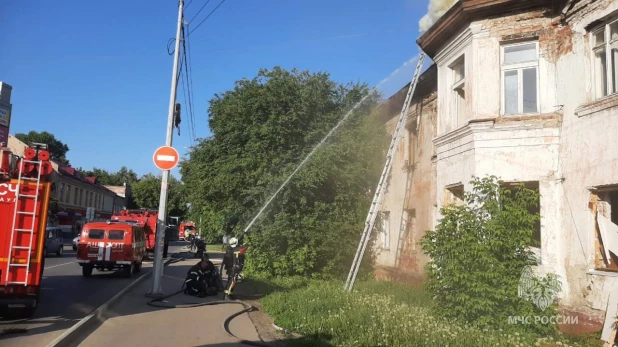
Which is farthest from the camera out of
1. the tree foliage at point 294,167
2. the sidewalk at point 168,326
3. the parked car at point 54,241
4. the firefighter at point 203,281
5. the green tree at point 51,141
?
the green tree at point 51,141

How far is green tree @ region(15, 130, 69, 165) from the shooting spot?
3287 inches

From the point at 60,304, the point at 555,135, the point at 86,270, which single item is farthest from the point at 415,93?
the point at 86,270

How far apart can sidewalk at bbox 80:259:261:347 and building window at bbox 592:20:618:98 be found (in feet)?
25.7

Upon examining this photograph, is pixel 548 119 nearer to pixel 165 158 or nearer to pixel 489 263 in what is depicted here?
pixel 489 263

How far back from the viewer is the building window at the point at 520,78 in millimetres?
10688

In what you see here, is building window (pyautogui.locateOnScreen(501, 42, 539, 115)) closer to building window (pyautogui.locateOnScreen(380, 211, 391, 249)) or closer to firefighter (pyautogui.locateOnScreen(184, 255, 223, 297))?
building window (pyautogui.locateOnScreen(380, 211, 391, 249))

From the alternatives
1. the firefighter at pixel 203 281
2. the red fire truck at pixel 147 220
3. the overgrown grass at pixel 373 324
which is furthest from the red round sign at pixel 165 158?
the red fire truck at pixel 147 220

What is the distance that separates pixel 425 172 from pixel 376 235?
3.81 metres

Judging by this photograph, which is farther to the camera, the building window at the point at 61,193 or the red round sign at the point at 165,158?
the building window at the point at 61,193

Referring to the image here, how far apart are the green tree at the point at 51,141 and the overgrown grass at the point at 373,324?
266ft

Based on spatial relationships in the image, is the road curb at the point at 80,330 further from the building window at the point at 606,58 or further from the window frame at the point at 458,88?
the building window at the point at 606,58

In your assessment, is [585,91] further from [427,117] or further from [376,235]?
[376,235]

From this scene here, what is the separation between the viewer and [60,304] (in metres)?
11.7

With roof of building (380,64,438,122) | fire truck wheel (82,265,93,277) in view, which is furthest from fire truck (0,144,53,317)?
roof of building (380,64,438,122)
